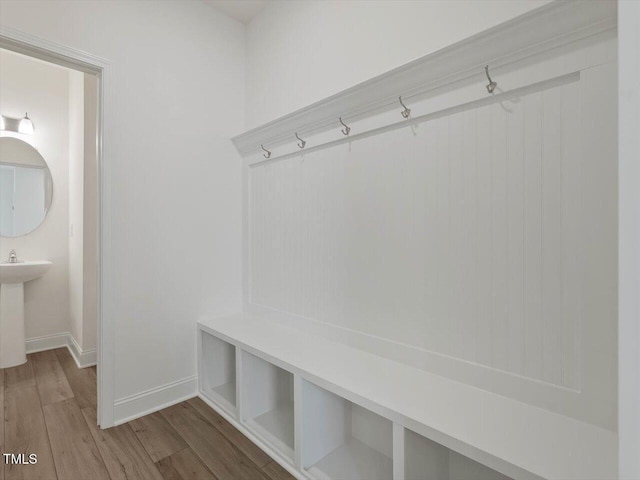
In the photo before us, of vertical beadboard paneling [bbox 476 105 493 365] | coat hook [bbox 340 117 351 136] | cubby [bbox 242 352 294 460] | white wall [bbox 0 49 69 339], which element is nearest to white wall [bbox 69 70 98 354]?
white wall [bbox 0 49 69 339]

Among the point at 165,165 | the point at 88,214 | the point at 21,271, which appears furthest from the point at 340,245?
the point at 21,271

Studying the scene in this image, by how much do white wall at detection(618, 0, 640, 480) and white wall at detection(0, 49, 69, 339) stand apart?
3.92m

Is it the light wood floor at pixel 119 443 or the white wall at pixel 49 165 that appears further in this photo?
the white wall at pixel 49 165

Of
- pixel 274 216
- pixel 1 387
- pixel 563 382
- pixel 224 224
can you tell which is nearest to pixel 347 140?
pixel 274 216

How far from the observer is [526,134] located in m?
Result: 1.10

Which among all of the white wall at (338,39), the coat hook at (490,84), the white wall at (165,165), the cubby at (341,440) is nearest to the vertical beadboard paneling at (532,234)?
the coat hook at (490,84)

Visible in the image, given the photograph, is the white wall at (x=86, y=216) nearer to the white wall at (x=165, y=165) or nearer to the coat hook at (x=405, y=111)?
the white wall at (x=165, y=165)

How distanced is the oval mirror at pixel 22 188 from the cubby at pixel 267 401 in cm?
265

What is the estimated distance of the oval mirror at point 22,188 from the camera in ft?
9.42

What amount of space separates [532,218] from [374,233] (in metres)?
0.63

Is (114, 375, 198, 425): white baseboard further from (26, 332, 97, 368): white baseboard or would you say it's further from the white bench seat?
(26, 332, 97, 368): white baseboard

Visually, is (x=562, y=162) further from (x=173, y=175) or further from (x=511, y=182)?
(x=173, y=175)

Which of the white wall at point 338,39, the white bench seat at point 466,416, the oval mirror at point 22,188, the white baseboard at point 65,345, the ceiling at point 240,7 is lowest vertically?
the white baseboard at point 65,345

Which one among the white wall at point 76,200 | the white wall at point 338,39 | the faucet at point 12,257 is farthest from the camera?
the faucet at point 12,257
